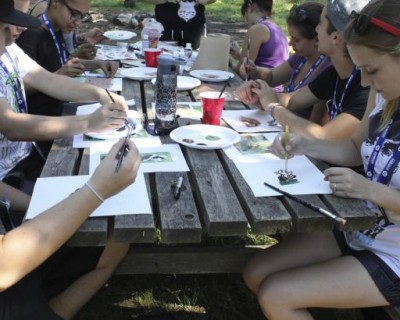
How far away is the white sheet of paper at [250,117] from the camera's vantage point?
2420mm

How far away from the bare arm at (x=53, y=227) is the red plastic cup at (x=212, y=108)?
0.87 meters

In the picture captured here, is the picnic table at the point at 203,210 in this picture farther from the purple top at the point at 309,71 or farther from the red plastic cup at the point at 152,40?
the red plastic cup at the point at 152,40

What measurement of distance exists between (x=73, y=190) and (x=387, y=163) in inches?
46.4

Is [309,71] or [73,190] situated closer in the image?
[73,190]

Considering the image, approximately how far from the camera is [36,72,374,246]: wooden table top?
1.56m

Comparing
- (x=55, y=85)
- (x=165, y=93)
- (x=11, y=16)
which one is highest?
(x=11, y=16)

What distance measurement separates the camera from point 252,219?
1.62 m

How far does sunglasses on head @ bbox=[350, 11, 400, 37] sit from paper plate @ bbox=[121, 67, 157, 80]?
1720 mm

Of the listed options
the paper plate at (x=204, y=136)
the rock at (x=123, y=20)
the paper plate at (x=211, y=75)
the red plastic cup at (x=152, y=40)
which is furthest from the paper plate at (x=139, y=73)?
the rock at (x=123, y=20)

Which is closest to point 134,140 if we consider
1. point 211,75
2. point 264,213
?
point 264,213

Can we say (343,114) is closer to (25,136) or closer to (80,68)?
(25,136)

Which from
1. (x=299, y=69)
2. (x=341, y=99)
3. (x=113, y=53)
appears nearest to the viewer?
(x=341, y=99)

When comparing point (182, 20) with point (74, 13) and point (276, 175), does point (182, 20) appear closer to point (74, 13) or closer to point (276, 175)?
point (74, 13)

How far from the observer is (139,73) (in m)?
3.33
